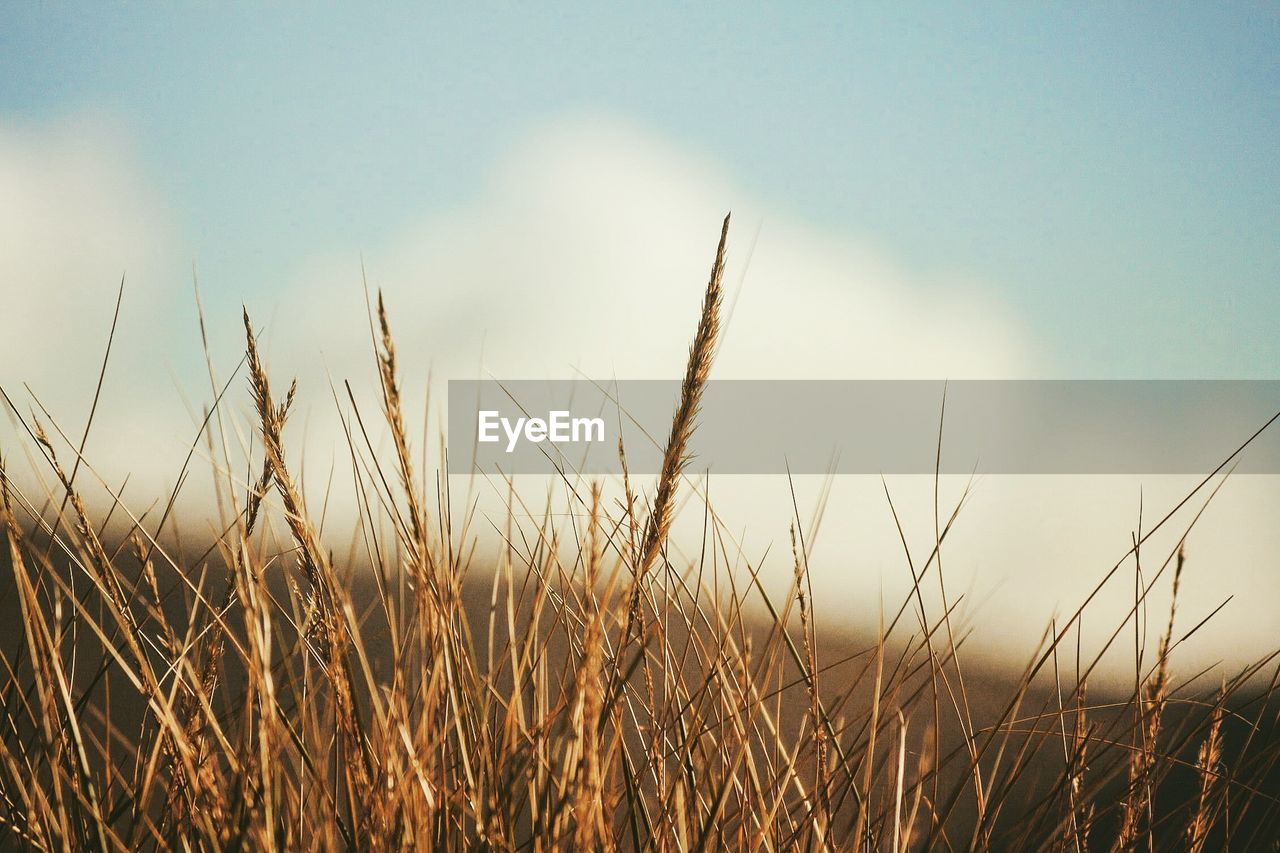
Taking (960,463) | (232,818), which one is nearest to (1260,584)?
(960,463)

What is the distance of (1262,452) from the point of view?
5.16ft

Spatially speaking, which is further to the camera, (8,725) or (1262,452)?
(1262,452)

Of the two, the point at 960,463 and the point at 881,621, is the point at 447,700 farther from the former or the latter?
the point at 960,463

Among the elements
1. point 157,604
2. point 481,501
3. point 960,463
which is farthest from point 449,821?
point 960,463

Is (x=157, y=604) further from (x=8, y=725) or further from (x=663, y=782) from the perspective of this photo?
(x=663, y=782)

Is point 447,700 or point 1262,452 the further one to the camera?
point 1262,452

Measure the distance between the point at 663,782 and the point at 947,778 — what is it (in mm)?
1828

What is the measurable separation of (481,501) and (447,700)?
0.28m

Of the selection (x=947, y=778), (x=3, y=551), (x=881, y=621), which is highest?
(x=881, y=621)

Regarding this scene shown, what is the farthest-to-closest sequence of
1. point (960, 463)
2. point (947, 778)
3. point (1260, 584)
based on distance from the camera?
point (947, 778) → point (1260, 584) → point (960, 463)

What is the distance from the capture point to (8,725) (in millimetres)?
573

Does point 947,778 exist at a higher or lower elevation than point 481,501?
lower

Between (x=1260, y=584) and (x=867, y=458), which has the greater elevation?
(x=867, y=458)

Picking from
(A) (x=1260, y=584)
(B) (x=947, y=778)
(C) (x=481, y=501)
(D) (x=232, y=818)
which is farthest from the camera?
(B) (x=947, y=778)
